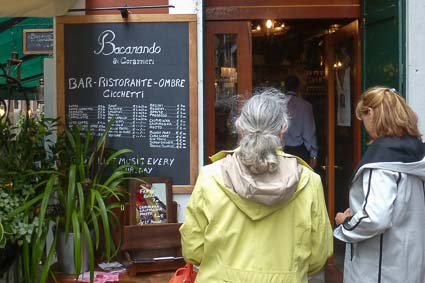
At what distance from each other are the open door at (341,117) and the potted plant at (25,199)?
2.52 meters

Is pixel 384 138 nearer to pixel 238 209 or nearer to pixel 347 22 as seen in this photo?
pixel 238 209

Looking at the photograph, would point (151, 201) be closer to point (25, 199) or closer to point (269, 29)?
point (25, 199)

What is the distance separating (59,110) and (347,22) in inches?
100

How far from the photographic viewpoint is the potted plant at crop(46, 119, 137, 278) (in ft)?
11.6

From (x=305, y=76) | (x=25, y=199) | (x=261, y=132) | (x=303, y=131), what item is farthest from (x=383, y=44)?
(x=25, y=199)

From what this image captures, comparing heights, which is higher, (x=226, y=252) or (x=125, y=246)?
(x=226, y=252)

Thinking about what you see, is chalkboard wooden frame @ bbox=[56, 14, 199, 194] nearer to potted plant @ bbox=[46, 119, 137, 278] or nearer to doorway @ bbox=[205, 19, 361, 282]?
doorway @ bbox=[205, 19, 361, 282]

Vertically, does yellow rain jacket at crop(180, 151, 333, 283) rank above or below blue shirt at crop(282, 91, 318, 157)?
below

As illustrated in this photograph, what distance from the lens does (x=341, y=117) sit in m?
5.26

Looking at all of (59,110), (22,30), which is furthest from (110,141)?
(22,30)

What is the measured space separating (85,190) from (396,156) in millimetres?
1968

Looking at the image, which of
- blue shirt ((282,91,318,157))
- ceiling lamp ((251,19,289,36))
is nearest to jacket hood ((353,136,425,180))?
blue shirt ((282,91,318,157))

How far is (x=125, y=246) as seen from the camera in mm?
3801

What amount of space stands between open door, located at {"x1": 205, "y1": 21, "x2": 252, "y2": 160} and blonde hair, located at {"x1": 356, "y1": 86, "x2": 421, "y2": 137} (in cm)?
175
